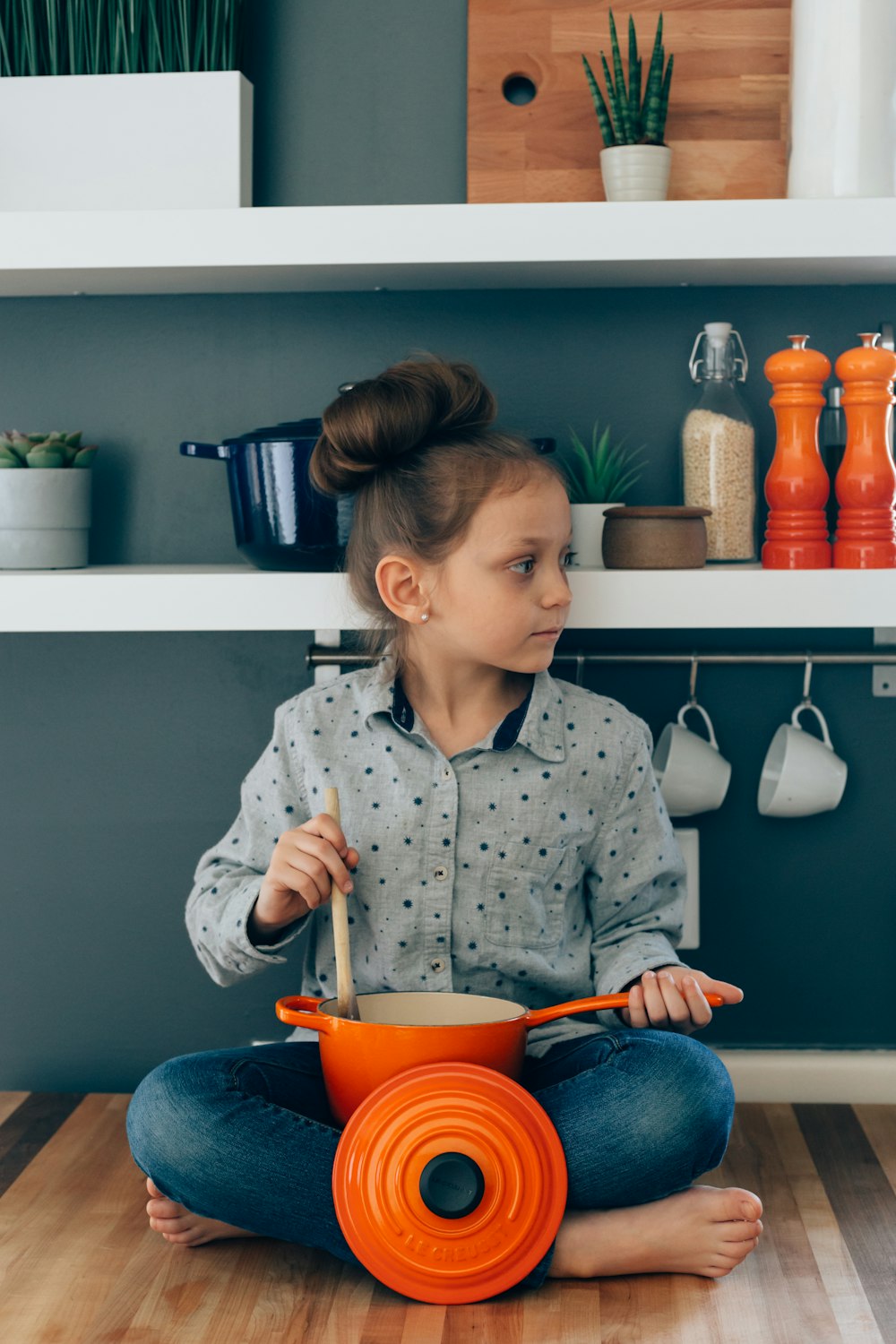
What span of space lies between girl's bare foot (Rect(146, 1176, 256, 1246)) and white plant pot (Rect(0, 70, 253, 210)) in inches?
37.4

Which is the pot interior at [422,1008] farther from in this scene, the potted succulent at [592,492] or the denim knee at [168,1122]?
the potted succulent at [592,492]

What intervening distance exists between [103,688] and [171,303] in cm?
45

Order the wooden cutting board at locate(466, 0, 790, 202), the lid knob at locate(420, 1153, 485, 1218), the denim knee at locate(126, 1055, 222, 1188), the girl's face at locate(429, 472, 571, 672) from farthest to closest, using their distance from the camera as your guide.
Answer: the wooden cutting board at locate(466, 0, 790, 202) < the girl's face at locate(429, 472, 571, 672) < the denim knee at locate(126, 1055, 222, 1188) < the lid knob at locate(420, 1153, 485, 1218)

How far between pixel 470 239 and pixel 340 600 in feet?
1.21

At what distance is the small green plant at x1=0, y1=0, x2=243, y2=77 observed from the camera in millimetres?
1434

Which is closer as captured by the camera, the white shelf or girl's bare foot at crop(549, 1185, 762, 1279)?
girl's bare foot at crop(549, 1185, 762, 1279)

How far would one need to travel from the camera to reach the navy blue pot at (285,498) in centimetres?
138

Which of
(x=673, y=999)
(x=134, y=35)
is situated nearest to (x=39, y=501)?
(x=134, y=35)

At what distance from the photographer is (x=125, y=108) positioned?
1431 mm

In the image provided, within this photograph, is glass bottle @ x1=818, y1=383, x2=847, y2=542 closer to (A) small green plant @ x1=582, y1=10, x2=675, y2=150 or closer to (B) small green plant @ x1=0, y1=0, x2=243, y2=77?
(A) small green plant @ x1=582, y1=10, x2=675, y2=150

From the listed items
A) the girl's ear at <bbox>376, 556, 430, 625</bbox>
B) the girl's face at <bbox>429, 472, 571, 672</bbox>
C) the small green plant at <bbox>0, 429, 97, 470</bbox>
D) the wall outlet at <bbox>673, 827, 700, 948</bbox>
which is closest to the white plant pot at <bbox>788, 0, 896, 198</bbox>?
the girl's face at <bbox>429, 472, 571, 672</bbox>

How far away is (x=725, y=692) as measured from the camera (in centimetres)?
160

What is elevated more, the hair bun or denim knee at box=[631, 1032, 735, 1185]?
the hair bun

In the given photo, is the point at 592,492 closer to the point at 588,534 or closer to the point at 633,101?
the point at 588,534
